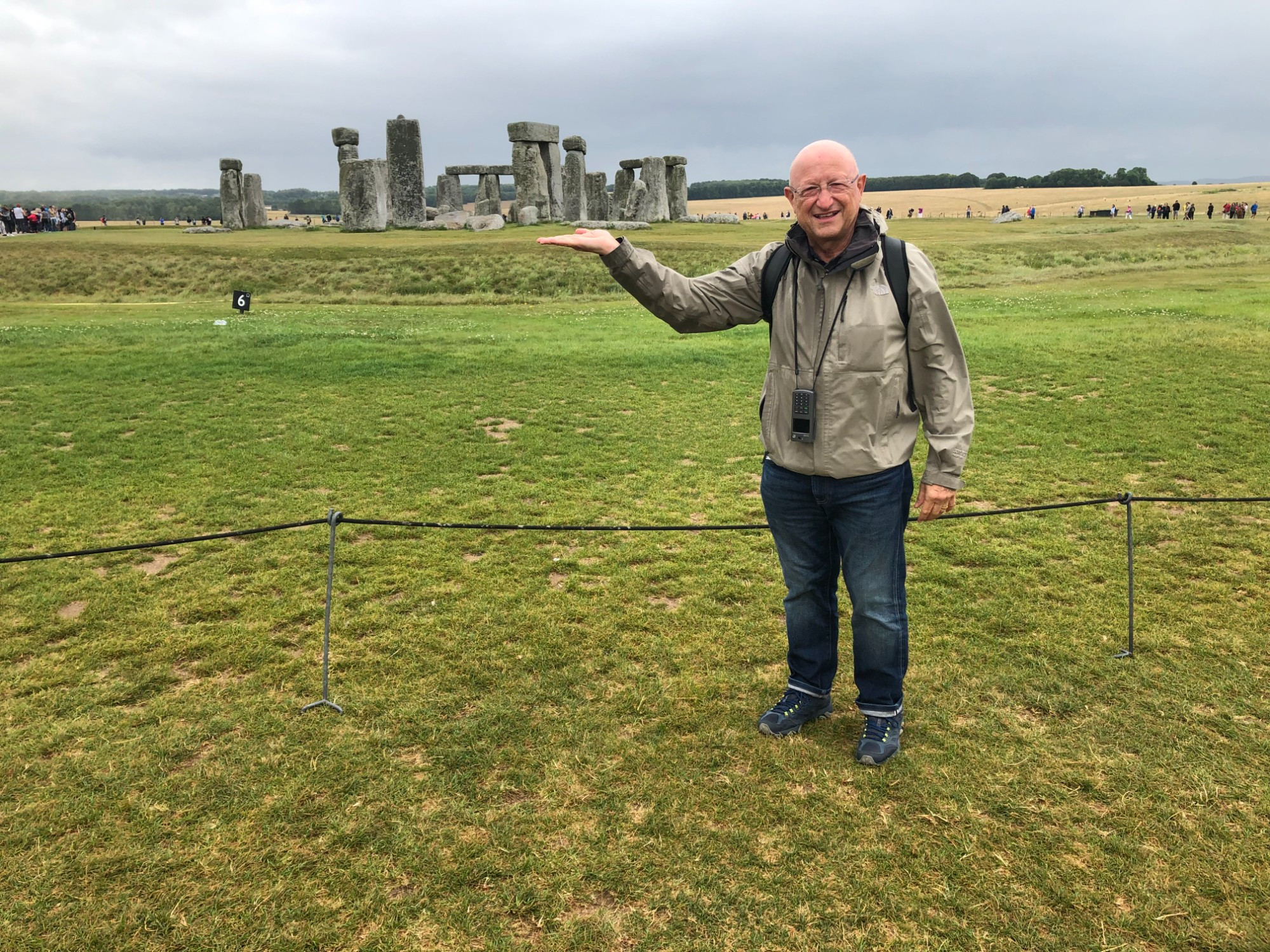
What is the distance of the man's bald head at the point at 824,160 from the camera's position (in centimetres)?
363

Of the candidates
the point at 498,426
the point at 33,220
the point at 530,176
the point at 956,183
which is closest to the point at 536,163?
the point at 530,176

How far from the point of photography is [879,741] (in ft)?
13.8

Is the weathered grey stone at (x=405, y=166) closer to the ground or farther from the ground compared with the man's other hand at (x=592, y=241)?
farther from the ground

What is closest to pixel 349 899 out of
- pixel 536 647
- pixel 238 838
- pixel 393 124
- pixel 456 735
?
pixel 238 838

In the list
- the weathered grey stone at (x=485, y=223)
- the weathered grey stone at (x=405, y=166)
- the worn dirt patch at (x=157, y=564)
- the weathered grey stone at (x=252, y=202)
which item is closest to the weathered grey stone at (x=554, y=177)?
the weathered grey stone at (x=485, y=223)

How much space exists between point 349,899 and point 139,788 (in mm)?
1382

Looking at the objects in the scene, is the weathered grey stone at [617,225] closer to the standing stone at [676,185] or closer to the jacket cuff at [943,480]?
the standing stone at [676,185]

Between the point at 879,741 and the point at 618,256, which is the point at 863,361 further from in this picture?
the point at 879,741

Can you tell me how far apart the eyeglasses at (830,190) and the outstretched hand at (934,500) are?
4.29 feet

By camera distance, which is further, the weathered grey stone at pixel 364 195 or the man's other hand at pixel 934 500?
the weathered grey stone at pixel 364 195

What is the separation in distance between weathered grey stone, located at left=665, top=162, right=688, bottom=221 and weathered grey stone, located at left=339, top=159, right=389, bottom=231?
598 inches

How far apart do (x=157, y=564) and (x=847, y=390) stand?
5.69 metres

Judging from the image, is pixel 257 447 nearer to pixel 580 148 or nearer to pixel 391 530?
pixel 391 530

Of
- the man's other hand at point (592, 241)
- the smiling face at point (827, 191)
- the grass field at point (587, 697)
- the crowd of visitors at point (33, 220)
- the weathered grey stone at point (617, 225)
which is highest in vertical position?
the crowd of visitors at point (33, 220)
